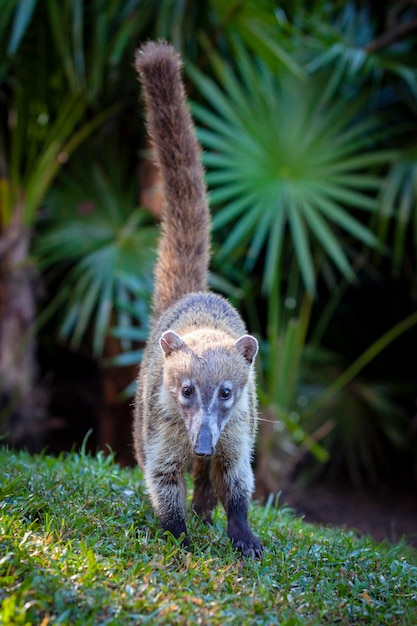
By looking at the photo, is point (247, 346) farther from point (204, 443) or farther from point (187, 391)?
point (204, 443)

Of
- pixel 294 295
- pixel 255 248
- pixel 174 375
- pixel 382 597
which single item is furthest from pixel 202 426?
pixel 294 295

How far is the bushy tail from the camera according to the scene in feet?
14.9

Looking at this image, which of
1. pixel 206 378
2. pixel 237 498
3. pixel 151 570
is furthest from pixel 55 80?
pixel 151 570

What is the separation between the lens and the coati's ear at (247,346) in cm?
361

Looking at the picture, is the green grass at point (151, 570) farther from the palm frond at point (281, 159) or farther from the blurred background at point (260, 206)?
the palm frond at point (281, 159)

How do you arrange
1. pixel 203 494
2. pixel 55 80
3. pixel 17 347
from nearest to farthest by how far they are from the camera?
pixel 203 494, pixel 17 347, pixel 55 80

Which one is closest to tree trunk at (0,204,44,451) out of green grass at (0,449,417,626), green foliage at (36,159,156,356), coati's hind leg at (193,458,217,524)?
green foliage at (36,159,156,356)

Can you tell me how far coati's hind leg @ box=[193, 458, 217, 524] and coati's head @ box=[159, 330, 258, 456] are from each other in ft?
1.70

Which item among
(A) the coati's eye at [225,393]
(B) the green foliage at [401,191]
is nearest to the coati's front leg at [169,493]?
(A) the coati's eye at [225,393]

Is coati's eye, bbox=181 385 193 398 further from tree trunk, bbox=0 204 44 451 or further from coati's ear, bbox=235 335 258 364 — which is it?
tree trunk, bbox=0 204 44 451

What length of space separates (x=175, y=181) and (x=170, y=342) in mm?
1328

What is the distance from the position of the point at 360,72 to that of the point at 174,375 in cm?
465

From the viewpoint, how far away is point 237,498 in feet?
11.9

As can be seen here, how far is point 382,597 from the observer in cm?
334
